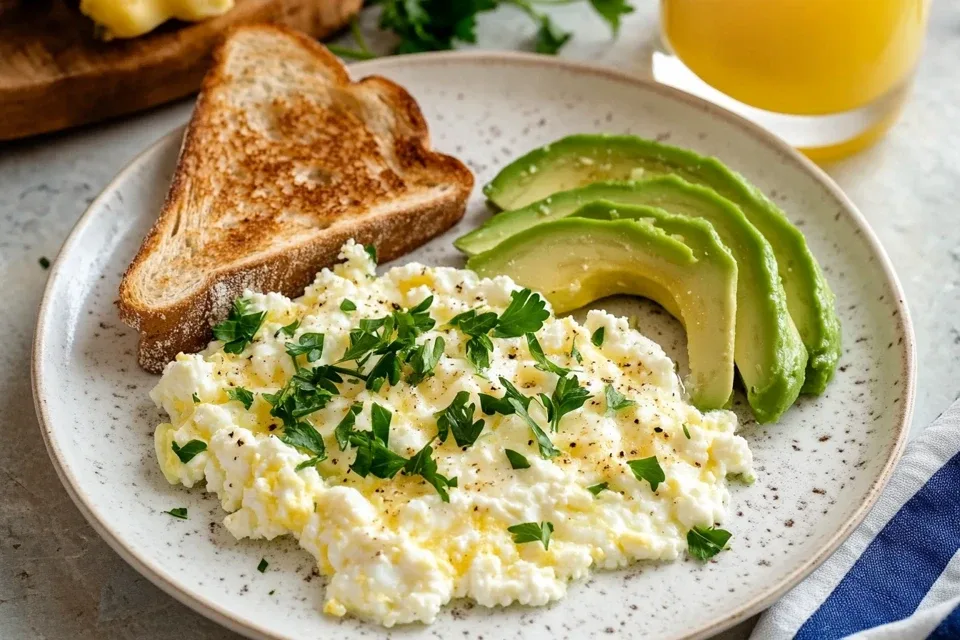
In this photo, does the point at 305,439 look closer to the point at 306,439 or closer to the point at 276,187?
the point at 306,439

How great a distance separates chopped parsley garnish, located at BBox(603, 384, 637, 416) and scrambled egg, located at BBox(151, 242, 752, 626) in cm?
1

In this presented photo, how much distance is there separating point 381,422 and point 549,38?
2.19 meters

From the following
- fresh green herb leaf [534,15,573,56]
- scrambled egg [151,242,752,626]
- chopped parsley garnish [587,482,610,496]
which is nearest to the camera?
scrambled egg [151,242,752,626]

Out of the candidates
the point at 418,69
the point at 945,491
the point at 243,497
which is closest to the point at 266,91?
the point at 418,69

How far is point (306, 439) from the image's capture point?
7.62ft

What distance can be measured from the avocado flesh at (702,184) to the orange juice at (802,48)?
0.46 meters

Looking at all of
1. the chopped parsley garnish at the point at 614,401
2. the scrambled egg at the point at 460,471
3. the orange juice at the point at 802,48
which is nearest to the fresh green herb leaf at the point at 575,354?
the scrambled egg at the point at 460,471

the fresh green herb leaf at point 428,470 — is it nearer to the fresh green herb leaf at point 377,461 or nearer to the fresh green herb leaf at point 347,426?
the fresh green herb leaf at point 377,461

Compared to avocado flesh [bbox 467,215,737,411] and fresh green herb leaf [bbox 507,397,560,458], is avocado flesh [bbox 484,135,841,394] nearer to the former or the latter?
avocado flesh [bbox 467,215,737,411]

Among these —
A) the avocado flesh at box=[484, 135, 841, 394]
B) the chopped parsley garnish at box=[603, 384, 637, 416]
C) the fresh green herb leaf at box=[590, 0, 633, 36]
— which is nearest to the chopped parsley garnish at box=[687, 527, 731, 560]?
the chopped parsley garnish at box=[603, 384, 637, 416]

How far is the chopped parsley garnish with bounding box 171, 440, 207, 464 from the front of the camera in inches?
92.2

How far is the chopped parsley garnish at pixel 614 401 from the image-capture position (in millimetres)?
2373

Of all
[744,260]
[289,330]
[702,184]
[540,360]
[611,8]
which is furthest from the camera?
[611,8]

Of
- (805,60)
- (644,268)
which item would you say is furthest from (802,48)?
(644,268)
